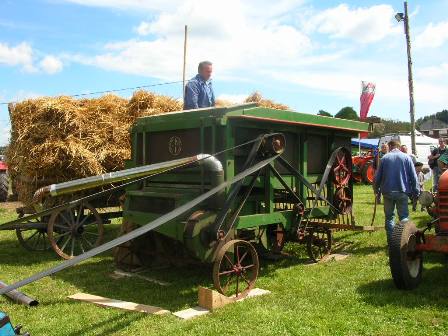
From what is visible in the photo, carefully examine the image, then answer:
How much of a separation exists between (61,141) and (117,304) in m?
3.50

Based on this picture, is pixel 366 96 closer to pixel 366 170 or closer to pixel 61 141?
pixel 366 170

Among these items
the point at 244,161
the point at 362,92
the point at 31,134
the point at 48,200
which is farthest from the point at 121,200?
the point at 362,92

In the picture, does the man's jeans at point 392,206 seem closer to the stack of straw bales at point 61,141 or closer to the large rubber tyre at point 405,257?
the large rubber tyre at point 405,257

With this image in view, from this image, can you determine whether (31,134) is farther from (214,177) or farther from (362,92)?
(362,92)

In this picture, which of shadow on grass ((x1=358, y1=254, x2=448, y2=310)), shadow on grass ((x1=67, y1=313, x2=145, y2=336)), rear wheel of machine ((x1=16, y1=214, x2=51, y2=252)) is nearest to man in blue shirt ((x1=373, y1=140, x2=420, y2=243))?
shadow on grass ((x1=358, y1=254, x2=448, y2=310))

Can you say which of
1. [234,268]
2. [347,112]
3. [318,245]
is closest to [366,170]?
[318,245]

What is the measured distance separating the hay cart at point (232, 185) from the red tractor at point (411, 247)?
134cm

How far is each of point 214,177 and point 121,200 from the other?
9.56 ft

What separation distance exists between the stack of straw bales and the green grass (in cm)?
141

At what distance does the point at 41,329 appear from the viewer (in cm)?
434

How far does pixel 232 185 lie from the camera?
5.41 meters

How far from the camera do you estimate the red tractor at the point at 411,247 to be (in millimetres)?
4988

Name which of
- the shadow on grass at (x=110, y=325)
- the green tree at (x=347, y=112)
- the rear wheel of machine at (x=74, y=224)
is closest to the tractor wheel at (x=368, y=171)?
the rear wheel of machine at (x=74, y=224)

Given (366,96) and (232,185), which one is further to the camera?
(366,96)
